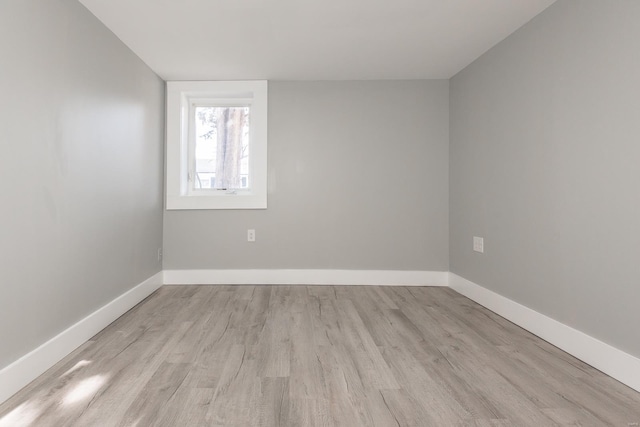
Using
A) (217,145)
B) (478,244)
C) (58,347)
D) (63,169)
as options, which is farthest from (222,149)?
(478,244)

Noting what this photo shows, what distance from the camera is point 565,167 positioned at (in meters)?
2.07

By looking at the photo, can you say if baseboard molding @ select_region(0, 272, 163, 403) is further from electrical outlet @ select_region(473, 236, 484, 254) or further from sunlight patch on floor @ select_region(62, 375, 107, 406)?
electrical outlet @ select_region(473, 236, 484, 254)

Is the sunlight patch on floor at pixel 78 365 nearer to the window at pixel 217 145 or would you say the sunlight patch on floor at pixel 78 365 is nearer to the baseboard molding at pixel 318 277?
the baseboard molding at pixel 318 277

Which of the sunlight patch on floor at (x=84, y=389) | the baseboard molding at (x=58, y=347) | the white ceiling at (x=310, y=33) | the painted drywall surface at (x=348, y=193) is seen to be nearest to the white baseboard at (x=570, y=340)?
the painted drywall surface at (x=348, y=193)

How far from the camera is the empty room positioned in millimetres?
1582

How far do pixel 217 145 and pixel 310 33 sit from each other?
1.65 metres

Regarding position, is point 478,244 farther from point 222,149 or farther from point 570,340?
point 222,149

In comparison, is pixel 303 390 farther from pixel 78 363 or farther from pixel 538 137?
pixel 538 137

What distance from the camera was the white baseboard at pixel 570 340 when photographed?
1.66 m

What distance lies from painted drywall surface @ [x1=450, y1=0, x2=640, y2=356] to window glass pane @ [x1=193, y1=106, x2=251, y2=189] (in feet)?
7.26

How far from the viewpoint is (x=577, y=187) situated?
1.98m

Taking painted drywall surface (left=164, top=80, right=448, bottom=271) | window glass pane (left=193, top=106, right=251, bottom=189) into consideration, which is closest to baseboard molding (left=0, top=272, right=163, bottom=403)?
painted drywall surface (left=164, top=80, right=448, bottom=271)

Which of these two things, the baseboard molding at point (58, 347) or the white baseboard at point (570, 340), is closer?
the baseboard molding at point (58, 347)

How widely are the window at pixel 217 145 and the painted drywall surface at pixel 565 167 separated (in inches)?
78.8
